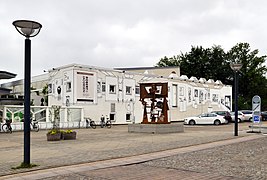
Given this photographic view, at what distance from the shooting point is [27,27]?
28.2 ft

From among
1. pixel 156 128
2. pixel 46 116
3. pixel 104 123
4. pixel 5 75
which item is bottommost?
pixel 104 123

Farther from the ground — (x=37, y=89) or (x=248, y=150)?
(x=37, y=89)

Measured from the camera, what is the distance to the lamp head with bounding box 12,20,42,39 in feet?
27.8

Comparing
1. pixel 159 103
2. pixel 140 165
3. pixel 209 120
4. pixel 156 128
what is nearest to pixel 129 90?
pixel 209 120

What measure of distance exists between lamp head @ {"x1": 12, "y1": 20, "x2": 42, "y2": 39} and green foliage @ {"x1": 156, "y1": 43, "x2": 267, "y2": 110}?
5803 cm

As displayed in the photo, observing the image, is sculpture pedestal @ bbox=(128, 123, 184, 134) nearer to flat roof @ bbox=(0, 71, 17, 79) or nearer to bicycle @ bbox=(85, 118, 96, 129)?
bicycle @ bbox=(85, 118, 96, 129)

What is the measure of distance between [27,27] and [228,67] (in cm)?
6171

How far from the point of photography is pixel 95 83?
33094mm

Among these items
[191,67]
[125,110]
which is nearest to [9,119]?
[125,110]

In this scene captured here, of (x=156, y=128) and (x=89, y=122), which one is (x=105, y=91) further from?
(x=156, y=128)

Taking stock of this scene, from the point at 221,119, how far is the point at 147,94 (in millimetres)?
13093

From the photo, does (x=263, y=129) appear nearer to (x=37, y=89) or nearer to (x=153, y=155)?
(x=153, y=155)

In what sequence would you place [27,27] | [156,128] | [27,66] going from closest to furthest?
[27,27] < [27,66] < [156,128]

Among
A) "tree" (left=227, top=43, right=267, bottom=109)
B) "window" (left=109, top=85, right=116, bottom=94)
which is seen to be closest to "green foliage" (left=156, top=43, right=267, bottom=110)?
"tree" (left=227, top=43, right=267, bottom=109)
